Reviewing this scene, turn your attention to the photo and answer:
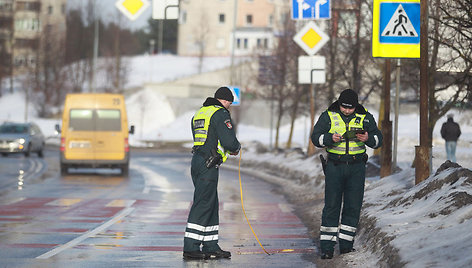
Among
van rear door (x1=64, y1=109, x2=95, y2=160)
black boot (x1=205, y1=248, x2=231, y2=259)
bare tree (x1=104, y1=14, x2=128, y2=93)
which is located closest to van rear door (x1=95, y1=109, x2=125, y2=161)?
van rear door (x1=64, y1=109, x2=95, y2=160)

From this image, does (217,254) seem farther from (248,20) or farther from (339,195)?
(248,20)

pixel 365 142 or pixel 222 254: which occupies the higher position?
pixel 365 142

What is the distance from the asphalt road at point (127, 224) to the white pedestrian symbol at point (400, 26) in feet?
11.4

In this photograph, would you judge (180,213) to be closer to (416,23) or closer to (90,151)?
(416,23)

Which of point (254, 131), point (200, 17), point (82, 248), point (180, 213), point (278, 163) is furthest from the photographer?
point (200, 17)

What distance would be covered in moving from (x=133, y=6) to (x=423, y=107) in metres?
8.25

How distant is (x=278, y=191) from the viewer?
2442 centimetres

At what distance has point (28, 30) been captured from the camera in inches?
5335

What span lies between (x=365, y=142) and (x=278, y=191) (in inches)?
538

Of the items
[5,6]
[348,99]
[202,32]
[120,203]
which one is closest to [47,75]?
[5,6]

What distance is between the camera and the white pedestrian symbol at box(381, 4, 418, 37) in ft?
51.7

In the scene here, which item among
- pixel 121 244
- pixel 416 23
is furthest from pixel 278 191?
pixel 121 244

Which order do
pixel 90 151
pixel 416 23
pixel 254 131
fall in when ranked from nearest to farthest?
pixel 416 23 → pixel 90 151 → pixel 254 131

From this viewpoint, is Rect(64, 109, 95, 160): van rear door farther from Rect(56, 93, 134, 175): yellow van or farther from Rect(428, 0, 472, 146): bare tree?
Rect(428, 0, 472, 146): bare tree
